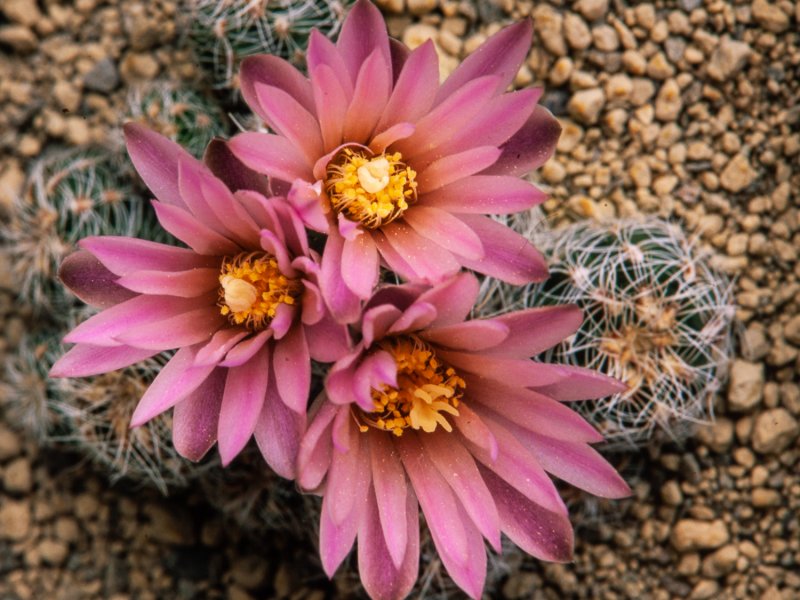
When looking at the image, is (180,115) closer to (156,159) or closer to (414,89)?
(156,159)

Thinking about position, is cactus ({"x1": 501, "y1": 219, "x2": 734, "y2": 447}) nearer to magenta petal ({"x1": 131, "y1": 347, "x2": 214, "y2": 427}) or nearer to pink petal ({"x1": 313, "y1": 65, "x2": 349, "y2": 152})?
pink petal ({"x1": 313, "y1": 65, "x2": 349, "y2": 152})

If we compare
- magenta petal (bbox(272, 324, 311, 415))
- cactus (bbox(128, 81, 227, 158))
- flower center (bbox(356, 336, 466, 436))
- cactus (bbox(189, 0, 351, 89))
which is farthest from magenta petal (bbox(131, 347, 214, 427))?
cactus (bbox(189, 0, 351, 89))

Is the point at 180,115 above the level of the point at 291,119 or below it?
below

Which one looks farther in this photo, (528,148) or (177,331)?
(528,148)

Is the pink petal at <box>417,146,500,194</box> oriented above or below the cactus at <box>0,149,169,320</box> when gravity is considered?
above

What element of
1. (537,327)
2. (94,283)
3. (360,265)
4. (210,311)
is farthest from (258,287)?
(537,327)
